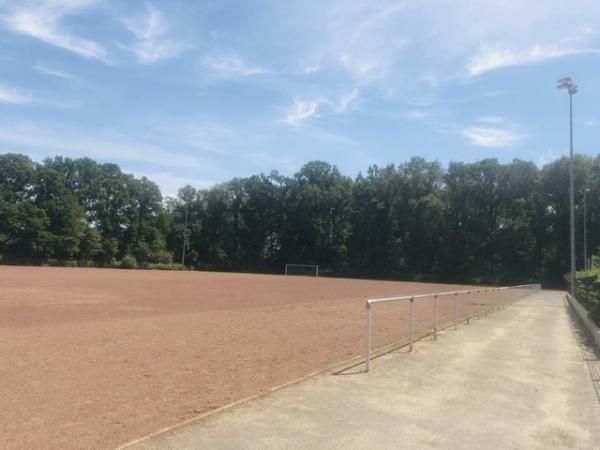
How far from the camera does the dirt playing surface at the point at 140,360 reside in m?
5.95

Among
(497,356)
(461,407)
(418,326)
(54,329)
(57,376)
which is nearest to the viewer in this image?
(461,407)

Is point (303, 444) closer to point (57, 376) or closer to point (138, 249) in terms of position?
point (57, 376)

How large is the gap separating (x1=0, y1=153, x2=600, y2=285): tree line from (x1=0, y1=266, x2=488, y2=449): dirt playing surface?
62.0 metres

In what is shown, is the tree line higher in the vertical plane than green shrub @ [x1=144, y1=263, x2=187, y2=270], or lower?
higher

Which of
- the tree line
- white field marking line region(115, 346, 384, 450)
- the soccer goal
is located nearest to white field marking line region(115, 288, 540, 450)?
white field marking line region(115, 346, 384, 450)

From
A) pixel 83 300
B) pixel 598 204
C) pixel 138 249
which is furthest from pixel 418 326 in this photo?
pixel 138 249

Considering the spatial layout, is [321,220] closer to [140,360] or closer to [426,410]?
[140,360]

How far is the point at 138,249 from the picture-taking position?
8450 cm

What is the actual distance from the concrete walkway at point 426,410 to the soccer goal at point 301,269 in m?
75.8

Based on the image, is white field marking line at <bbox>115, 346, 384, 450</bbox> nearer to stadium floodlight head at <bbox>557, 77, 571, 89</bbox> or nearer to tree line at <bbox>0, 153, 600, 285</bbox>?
stadium floodlight head at <bbox>557, 77, 571, 89</bbox>

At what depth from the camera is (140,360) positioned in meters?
9.59

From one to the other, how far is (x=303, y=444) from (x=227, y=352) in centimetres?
576

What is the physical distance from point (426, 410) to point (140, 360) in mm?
5250

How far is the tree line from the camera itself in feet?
247
